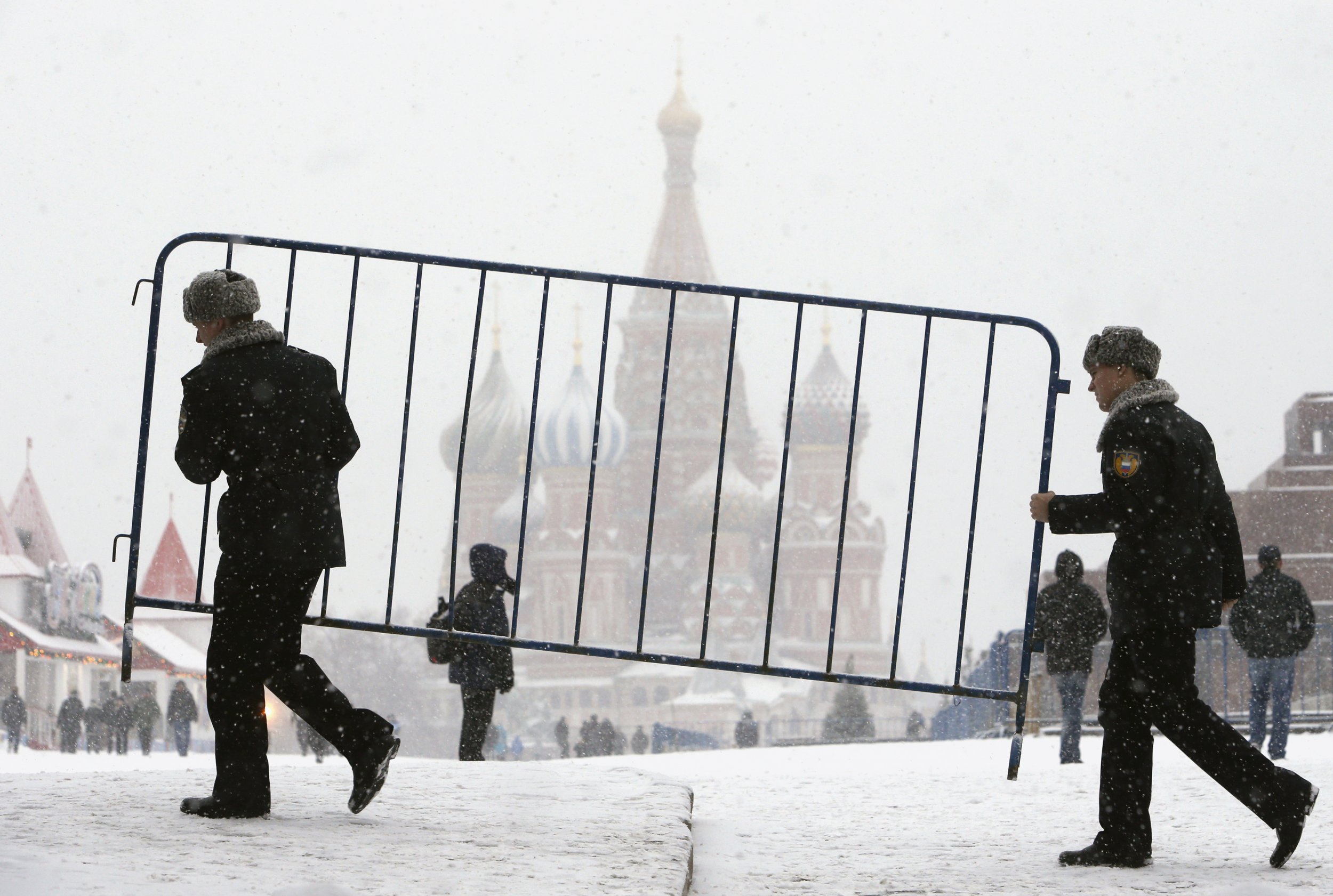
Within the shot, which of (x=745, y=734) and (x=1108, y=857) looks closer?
(x=1108, y=857)

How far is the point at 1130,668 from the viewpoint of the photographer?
12.6 ft

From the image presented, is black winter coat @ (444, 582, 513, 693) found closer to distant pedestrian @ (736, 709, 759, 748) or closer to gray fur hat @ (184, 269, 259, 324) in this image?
gray fur hat @ (184, 269, 259, 324)

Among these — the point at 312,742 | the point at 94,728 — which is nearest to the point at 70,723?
the point at 94,728

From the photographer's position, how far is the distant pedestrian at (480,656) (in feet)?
23.6

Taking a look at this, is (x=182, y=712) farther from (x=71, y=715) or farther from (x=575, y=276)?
(x=575, y=276)

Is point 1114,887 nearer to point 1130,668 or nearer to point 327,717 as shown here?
point 1130,668

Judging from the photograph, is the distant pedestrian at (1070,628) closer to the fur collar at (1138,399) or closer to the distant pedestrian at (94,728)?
the fur collar at (1138,399)

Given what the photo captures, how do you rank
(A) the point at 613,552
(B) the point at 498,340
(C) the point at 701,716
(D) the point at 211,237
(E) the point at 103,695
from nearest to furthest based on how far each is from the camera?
1. (D) the point at 211,237
2. (E) the point at 103,695
3. (C) the point at 701,716
4. (A) the point at 613,552
5. (B) the point at 498,340

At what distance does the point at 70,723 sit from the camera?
24828mm

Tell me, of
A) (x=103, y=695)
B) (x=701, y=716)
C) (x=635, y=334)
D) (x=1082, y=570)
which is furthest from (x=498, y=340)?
(x=1082, y=570)

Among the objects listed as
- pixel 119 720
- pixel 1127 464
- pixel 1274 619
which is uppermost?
pixel 1127 464

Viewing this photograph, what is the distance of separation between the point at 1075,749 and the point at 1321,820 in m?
3.96

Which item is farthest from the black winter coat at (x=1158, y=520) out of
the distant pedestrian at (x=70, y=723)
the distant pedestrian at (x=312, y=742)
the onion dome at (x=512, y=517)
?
the onion dome at (x=512, y=517)

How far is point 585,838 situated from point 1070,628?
5.91m
